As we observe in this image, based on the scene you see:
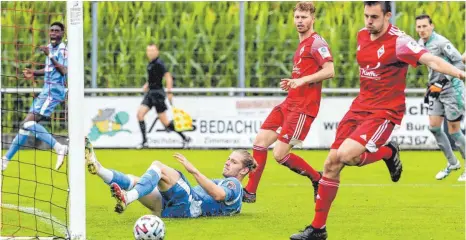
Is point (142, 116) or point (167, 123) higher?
point (142, 116)

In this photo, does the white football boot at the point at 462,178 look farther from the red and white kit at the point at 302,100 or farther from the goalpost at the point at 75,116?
the goalpost at the point at 75,116

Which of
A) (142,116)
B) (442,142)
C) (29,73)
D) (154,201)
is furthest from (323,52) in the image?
(142,116)

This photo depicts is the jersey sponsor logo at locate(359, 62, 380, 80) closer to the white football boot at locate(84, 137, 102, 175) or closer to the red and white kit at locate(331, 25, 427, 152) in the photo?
the red and white kit at locate(331, 25, 427, 152)

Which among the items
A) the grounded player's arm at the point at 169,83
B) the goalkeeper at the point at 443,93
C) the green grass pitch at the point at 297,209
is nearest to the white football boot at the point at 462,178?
the goalkeeper at the point at 443,93

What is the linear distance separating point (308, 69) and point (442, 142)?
4062mm

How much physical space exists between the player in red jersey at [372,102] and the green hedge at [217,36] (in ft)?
42.2

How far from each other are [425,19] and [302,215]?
4458 millimetres

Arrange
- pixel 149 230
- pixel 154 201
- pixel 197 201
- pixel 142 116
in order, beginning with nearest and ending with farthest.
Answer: pixel 149 230
pixel 154 201
pixel 197 201
pixel 142 116

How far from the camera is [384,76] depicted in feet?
30.6

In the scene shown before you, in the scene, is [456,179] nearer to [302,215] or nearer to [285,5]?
[302,215]

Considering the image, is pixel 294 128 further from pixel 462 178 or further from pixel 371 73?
pixel 462 178

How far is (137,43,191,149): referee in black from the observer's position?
20438 millimetres

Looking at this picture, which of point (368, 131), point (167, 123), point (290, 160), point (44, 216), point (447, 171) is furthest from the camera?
point (167, 123)

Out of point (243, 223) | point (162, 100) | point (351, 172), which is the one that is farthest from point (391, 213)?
point (162, 100)
